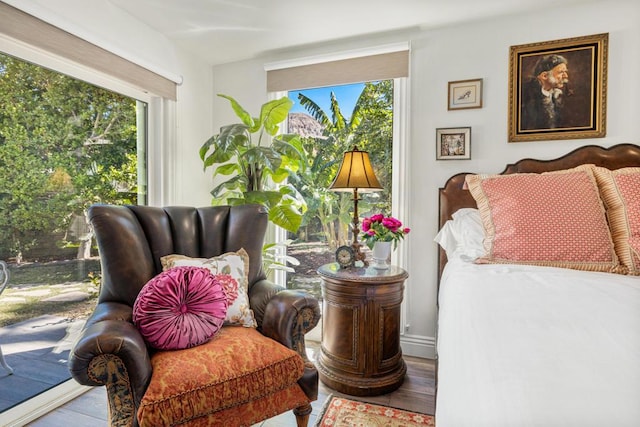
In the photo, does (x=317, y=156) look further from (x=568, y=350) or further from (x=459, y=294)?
(x=568, y=350)

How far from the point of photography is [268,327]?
164 cm

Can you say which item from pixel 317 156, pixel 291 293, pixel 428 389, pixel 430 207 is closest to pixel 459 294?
pixel 291 293

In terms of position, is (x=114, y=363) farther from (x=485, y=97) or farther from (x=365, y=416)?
(x=485, y=97)

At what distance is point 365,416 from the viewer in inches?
71.5

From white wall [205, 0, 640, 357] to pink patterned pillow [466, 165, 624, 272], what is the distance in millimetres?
579

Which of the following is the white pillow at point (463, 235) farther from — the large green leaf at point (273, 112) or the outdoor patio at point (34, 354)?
the outdoor patio at point (34, 354)

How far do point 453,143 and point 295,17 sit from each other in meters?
1.39

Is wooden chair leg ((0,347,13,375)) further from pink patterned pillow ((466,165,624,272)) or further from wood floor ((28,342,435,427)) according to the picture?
pink patterned pillow ((466,165,624,272))

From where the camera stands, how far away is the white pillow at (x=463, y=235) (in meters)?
1.96

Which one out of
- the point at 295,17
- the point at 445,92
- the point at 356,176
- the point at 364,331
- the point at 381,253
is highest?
the point at 295,17

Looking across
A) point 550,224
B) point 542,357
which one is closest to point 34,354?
point 542,357

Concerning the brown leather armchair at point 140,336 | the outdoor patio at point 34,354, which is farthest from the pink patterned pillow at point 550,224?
the outdoor patio at point 34,354

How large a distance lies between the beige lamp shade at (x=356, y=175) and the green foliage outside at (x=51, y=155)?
155 centimetres

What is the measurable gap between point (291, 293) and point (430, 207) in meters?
1.34
